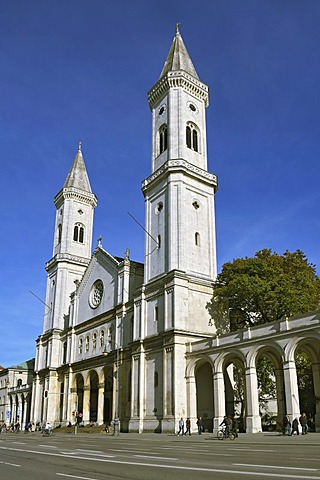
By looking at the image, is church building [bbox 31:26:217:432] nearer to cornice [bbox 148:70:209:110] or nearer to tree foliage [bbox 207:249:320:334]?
cornice [bbox 148:70:209:110]

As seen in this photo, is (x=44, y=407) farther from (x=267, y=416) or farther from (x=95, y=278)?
(x=267, y=416)

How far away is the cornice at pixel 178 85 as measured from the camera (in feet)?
170

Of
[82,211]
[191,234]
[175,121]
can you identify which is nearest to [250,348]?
[191,234]

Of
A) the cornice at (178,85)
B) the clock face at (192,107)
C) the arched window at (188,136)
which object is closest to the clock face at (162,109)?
the cornice at (178,85)

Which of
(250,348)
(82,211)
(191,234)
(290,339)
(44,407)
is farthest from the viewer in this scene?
(82,211)

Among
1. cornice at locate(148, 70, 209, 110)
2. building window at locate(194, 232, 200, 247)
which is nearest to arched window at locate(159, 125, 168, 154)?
cornice at locate(148, 70, 209, 110)

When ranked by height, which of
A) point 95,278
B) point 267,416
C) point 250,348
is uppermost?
point 95,278

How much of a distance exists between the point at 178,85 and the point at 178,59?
461 centimetres

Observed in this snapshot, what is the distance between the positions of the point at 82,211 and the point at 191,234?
30952 mm

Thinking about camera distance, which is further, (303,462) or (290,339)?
(290,339)

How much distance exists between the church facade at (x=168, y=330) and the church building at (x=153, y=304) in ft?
0.40

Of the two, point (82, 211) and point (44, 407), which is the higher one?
point (82, 211)

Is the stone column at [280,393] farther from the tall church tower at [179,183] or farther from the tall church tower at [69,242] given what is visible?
the tall church tower at [69,242]

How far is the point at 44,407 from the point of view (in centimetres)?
6278
